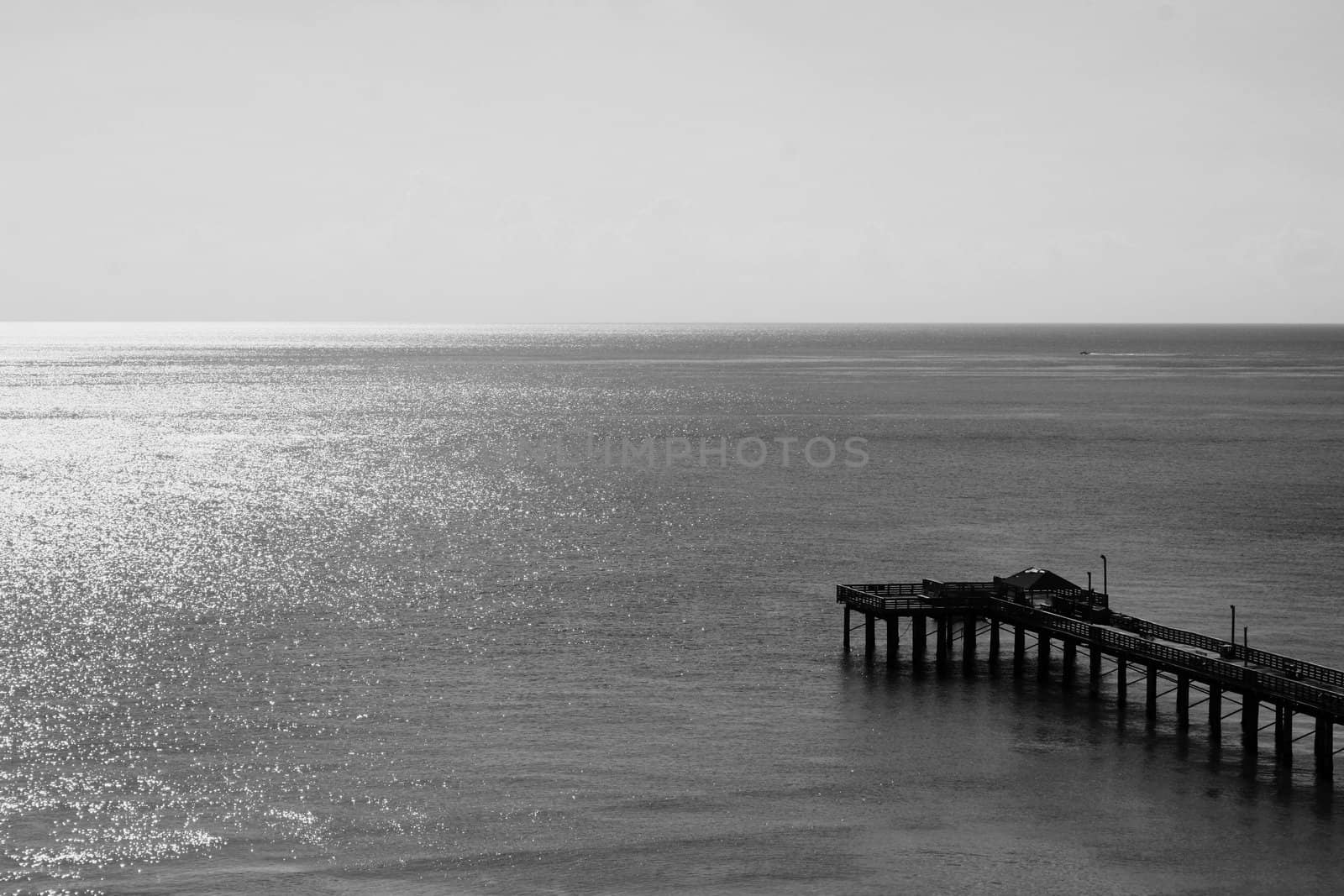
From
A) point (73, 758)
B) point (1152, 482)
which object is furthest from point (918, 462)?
point (73, 758)

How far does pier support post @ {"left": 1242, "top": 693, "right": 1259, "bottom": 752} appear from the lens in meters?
50.0

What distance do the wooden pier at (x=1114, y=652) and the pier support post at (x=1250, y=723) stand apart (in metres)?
0.04

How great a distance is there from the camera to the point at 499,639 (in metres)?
64.1

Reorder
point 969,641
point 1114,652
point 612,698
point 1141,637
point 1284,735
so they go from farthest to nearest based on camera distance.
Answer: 1. point 969,641
2. point 1141,637
3. point 612,698
4. point 1114,652
5. point 1284,735

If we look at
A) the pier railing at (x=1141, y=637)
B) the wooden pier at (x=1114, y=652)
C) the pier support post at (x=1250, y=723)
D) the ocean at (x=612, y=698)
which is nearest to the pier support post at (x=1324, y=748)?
the wooden pier at (x=1114, y=652)

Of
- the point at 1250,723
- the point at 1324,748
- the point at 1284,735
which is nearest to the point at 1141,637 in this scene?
the point at 1250,723

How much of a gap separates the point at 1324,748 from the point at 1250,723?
3.41m

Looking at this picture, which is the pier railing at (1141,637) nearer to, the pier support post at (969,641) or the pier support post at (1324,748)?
the pier support post at (969,641)

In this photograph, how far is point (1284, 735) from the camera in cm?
4884

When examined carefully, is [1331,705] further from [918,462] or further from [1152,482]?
[918,462]

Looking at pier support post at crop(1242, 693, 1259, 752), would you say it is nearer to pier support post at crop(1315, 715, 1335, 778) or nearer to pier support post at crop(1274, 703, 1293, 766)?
pier support post at crop(1274, 703, 1293, 766)

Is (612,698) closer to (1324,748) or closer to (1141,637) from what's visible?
(1141,637)

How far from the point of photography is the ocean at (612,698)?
4097 cm

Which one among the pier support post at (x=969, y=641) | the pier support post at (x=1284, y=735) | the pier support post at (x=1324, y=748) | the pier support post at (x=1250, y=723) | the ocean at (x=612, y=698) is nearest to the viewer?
the ocean at (x=612, y=698)
